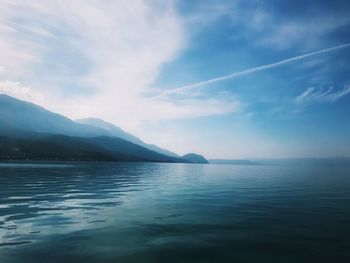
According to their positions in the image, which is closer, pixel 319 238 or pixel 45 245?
pixel 45 245

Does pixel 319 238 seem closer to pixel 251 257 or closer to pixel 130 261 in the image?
pixel 251 257

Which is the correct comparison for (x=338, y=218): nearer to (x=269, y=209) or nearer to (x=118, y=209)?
(x=269, y=209)

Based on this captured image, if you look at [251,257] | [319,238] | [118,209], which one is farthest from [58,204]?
[319,238]

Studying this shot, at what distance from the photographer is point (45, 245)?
15.9 metres

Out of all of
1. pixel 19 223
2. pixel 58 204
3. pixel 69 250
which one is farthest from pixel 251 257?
pixel 58 204

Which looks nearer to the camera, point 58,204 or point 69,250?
point 69,250

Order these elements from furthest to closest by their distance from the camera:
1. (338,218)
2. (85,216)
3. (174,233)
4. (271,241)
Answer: (338,218) < (85,216) < (174,233) < (271,241)

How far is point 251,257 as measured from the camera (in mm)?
15102

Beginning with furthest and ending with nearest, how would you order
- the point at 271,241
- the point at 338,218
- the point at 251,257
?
the point at 338,218
the point at 271,241
the point at 251,257

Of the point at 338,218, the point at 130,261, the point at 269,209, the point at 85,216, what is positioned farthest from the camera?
the point at 269,209

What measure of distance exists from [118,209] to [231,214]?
12.8 meters

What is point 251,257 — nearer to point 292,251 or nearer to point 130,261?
point 292,251

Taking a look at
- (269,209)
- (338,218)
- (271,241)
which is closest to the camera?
(271,241)

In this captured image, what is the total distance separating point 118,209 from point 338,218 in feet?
78.1
